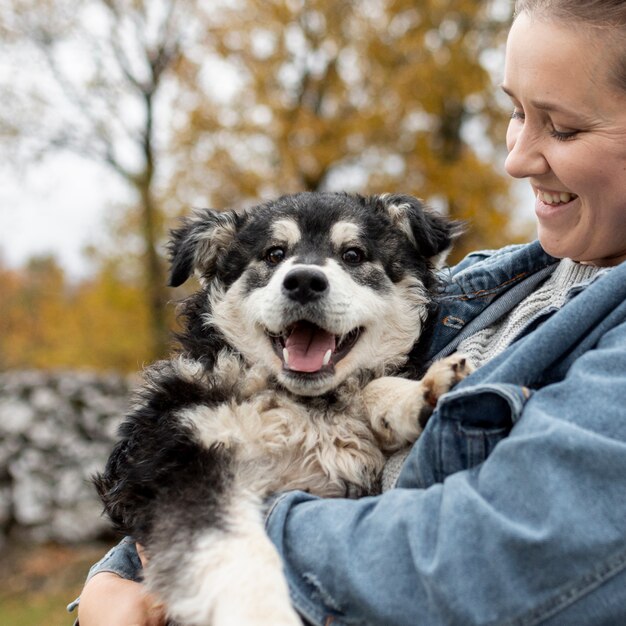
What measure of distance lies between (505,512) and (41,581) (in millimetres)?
11038

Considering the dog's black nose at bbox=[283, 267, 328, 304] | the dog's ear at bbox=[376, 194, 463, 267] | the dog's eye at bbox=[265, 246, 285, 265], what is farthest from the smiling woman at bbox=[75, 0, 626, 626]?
the dog's eye at bbox=[265, 246, 285, 265]

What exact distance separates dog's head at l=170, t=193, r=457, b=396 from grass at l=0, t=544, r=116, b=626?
27.4 feet

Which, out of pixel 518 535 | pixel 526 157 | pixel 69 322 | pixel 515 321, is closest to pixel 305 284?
pixel 515 321

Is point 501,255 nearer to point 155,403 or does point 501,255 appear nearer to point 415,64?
point 155,403

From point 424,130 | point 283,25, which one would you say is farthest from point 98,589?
point 283,25

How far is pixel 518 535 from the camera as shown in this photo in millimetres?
1646

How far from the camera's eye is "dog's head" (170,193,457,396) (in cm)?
297

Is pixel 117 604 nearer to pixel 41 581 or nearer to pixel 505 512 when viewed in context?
pixel 505 512

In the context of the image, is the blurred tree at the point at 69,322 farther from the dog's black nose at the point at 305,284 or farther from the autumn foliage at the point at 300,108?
the dog's black nose at the point at 305,284

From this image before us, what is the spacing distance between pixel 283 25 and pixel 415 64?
141 inches

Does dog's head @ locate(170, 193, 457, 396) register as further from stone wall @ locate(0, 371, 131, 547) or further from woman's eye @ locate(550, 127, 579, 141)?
stone wall @ locate(0, 371, 131, 547)

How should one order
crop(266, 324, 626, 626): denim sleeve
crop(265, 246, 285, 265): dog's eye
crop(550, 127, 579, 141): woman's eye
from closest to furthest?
1. crop(266, 324, 626, 626): denim sleeve
2. crop(550, 127, 579, 141): woman's eye
3. crop(265, 246, 285, 265): dog's eye

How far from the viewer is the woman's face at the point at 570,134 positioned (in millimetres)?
2141

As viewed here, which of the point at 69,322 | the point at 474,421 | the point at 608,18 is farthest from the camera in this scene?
the point at 69,322
